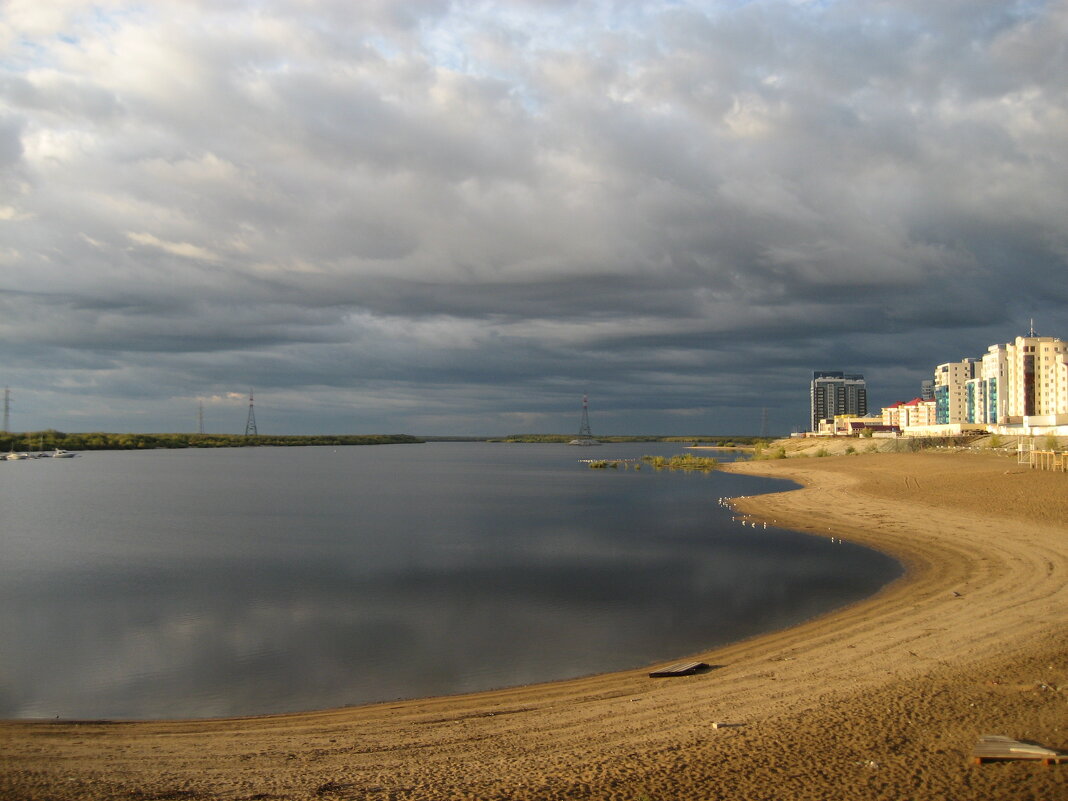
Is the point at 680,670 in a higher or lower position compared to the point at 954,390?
lower

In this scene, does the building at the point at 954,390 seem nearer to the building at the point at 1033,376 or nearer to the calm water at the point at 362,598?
the building at the point at 1033,376

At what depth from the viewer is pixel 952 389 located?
14325 centimetres

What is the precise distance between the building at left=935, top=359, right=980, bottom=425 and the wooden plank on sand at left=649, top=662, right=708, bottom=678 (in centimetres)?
14460

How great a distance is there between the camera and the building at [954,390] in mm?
141000

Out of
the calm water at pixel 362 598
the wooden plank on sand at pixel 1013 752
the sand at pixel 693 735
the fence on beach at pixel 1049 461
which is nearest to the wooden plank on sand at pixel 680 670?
the sand at pixel 693 735

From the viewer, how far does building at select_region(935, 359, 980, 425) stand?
463ft

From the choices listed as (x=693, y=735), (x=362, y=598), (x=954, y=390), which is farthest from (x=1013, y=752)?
(x=954, y=390)

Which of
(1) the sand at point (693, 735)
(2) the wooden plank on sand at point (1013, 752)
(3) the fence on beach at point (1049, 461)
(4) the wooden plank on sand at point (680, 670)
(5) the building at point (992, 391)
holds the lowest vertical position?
(4) the wooden plank on sand at point (680, 670)

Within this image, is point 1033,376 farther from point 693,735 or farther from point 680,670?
point 693,735

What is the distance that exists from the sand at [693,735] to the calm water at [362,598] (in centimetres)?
168

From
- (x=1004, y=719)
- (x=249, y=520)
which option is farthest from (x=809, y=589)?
(x=249, y=520)

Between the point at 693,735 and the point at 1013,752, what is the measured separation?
3.20 meters

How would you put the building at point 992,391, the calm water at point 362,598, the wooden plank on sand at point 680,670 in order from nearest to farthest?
the wooden plank on sand at point 680,670, the calm water at point 362,598, the building at point 992,391

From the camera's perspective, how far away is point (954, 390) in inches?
5635
